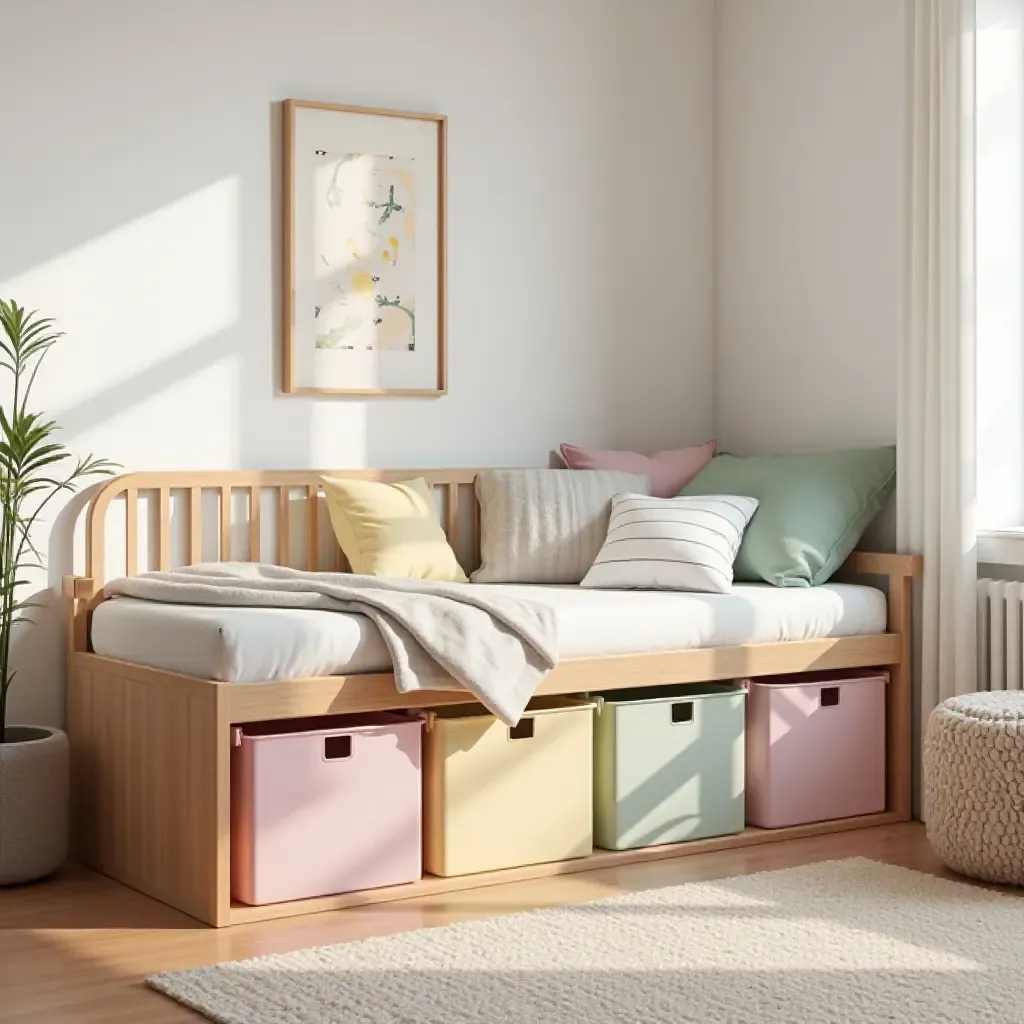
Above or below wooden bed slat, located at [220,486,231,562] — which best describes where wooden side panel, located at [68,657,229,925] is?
below

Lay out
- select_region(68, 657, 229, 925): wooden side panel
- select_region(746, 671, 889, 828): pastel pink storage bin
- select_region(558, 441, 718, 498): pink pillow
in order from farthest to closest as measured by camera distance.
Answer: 1. select_region(558, 441, 718, 498): pink pillow
2. select_region(746, 671, 889, 828): pastel pink storage bin
3. select_region(68, 657, 229, 925): wooden side panel

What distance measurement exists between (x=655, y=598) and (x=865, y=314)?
1.13 m

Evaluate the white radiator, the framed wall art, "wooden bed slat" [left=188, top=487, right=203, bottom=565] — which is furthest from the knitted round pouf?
"wooden bed slat" [left=188, top=487, right=203, bottom=565]

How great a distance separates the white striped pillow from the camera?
3.90 m

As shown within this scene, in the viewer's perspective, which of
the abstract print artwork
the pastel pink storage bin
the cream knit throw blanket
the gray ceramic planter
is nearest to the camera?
the cream knit throw blanket

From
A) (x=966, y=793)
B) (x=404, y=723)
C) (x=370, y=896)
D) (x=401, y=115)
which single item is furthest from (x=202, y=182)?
(x=966, y=793)

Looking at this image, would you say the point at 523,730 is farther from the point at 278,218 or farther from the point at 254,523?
the point at 278,218

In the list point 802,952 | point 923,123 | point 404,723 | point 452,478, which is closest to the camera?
point 802,952

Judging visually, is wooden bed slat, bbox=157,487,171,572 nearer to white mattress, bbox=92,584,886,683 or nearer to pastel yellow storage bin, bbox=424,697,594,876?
white mattress, bbox=92,584,886,683

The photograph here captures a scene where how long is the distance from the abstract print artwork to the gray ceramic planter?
4.18 feet

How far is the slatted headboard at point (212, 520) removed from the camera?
3775 mm

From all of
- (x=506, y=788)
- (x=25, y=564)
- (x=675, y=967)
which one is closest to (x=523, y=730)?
(x=506, y=788)

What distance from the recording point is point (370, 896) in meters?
3.26

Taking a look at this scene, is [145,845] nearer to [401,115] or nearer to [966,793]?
[966,793]
